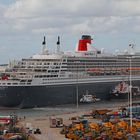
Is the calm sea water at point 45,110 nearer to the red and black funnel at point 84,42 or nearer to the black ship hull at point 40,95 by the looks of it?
the black ship hull at point 40,95

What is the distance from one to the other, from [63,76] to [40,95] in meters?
A: 5.73

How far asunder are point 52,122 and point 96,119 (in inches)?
316

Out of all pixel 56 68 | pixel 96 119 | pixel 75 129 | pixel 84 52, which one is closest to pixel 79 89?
pixel 56 68

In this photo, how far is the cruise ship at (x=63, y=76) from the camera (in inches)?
2758

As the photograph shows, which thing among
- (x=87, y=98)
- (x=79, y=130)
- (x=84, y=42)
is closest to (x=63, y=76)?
(x=87, y=98)

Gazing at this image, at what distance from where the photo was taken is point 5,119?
5266cm

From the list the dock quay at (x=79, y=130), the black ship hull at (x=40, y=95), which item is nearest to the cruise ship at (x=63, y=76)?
the black ship hull at (x=40, y=95)

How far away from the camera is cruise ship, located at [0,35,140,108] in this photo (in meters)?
70.1

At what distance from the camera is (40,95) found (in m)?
71.1

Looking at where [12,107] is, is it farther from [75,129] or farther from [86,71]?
[75,129]

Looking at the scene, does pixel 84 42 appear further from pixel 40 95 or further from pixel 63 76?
pixel 40 95

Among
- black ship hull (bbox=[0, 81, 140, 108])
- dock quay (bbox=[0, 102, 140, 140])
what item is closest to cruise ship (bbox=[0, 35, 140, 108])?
black ship hull (bbox=[0, 81, 140, 108])

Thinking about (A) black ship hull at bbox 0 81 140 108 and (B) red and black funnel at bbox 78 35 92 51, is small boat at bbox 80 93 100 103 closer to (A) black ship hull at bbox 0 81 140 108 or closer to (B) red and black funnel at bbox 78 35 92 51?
(A) black ship hull at bbox 0 81 140 108

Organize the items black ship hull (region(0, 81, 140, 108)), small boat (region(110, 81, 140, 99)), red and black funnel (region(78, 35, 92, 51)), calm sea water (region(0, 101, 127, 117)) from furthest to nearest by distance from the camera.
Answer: red and black funnel (region(78, 35, 92, 51)) → small boat (region(110, 81, 140, 99)) → black ship hull (region(0, 81, 140, 108)) → calm sea water (region(0, 101, 127, 117))
